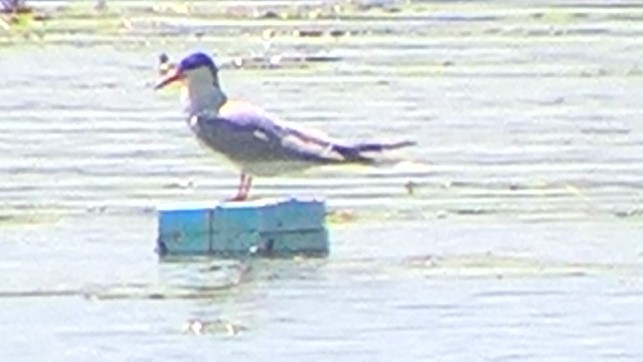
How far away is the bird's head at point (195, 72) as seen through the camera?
1357 cm

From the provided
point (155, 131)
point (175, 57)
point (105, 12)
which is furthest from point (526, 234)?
point (105, 12)

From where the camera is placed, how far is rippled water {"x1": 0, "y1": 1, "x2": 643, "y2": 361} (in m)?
11.1

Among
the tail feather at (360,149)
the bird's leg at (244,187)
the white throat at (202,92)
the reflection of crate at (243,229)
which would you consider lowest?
the reflection of crate at (243,229)

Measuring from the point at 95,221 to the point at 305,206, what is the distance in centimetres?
111

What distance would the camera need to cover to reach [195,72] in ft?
44.7

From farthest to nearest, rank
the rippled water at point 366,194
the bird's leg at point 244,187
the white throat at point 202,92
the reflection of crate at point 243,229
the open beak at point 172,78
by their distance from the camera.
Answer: the open beak at point 172,78
the white throat at point 202,92
the bird's leg at point 244,187
the reflection of crate at point 243,229
the rippled water at point 366,194

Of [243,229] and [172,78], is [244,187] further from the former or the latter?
[243,229]

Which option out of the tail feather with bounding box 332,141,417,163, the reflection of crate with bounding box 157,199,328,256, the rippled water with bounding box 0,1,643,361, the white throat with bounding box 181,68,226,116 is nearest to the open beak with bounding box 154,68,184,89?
the white throat with bounding box 181,68,226,116

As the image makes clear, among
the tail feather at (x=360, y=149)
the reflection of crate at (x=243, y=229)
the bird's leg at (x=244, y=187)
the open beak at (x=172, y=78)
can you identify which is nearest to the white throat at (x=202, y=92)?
the open beak at (x=172, y=78)

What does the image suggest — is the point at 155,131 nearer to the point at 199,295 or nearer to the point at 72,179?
the point at 72,179

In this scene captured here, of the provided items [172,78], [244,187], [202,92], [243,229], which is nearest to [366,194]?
[244,187]

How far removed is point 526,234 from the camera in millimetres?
12805

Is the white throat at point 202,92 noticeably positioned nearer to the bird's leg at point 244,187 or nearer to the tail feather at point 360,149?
the bird's leg at point 244,187

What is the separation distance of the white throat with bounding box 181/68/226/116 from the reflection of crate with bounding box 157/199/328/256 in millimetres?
1138
